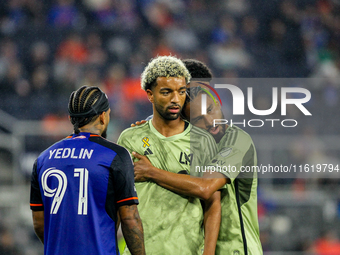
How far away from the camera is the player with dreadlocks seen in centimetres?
273

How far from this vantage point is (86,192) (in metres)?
2.72

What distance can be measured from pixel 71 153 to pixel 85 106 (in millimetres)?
318

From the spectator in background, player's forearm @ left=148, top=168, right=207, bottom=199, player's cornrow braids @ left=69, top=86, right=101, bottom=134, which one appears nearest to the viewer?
player's cornrow braids @ left=69, top=86, right=101, bottom=134

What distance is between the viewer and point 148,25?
11781 mm

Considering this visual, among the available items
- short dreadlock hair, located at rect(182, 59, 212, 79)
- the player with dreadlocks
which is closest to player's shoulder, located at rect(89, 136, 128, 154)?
the player with dreadlocks

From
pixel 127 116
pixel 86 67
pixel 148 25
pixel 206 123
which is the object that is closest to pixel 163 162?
pixel 206 123

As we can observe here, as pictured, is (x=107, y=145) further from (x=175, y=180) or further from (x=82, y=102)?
(x=175, y=180)

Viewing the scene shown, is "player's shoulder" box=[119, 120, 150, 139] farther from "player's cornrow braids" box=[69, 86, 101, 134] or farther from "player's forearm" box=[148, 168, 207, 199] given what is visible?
"player's cornrow braids" box=[69, 86, 101, 134]

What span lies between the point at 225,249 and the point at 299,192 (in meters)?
4.44

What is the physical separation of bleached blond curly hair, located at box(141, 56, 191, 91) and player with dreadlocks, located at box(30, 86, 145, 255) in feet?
1.69

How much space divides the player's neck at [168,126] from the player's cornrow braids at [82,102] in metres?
0.62

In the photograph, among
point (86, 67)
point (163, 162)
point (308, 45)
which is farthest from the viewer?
point (308, 45)

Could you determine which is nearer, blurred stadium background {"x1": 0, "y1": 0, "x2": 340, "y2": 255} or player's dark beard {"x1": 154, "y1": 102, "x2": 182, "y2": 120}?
player's dark beard {"x1": 154, "y1": 102, "x2": 182, "y2": 120}

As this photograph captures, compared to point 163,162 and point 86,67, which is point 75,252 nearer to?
point 163,162
